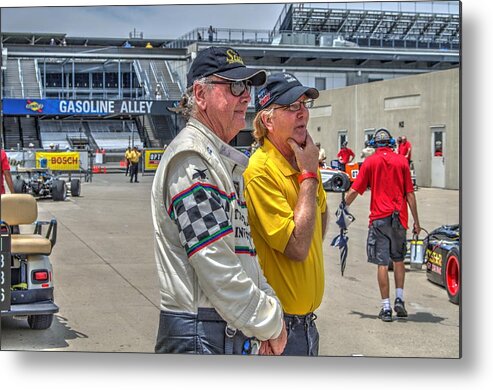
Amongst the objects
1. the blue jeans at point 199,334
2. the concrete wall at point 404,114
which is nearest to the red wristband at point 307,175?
the blue jeans at point 199,334

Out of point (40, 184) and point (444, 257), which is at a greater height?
point (40, 184)

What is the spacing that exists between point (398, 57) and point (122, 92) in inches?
58.3

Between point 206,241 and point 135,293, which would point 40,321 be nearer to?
point 135,293

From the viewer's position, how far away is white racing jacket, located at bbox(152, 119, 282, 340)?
2.03 meters

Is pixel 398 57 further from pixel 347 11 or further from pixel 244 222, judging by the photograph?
pixel 244 222

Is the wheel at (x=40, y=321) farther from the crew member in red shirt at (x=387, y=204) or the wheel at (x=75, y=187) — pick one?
the crew member in red shirt at (x=387, y=204)

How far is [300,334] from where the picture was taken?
Answer: 2504 millimetres

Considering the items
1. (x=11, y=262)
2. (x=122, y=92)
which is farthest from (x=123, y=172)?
(x=11, y=262)

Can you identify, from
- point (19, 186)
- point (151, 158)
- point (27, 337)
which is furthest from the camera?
point (19, 186)

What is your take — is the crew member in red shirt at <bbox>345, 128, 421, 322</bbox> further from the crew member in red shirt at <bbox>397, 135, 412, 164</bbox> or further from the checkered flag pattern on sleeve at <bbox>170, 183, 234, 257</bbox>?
the checkered flag pattern on sleeve at <bbox>170, 183, 234, 257</bbox>

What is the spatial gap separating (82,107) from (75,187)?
68 centimetres

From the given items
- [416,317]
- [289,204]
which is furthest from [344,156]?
[289,204]

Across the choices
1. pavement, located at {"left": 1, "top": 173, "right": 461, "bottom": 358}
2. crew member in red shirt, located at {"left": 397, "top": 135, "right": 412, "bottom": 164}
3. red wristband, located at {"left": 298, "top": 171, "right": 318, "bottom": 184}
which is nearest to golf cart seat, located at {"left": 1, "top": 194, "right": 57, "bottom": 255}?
pavement, located at {"left": 1, "top": 173, "right": 461, "bottom": 358}

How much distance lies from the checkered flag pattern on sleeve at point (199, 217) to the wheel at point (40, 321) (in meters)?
1.89
